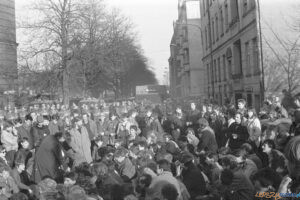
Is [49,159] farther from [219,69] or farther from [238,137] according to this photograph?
[219,69]

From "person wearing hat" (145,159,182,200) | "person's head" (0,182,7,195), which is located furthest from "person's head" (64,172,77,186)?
"person wearing hat" (145,159,182,200)

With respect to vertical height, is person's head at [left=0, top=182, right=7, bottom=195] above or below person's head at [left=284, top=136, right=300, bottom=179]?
below

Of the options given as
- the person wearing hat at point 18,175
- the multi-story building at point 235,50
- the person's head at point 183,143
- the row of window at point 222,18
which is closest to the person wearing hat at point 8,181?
the person wearing hat at point 18,175

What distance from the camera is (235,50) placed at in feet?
82.2

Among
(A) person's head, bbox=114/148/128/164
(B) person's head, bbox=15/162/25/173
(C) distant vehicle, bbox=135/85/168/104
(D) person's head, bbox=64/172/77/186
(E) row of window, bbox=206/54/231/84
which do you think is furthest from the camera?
(C) distant vehicle, bbox=135/85/168/104

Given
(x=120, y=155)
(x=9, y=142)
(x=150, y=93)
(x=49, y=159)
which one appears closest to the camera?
(x=120, y=155)

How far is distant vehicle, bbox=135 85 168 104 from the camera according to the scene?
116ft

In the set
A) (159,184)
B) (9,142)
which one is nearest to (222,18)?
(9,142)

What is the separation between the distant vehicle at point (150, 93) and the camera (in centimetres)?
3538

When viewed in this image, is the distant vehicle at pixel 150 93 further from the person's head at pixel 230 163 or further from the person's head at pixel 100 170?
the person's head at pixel 230 163

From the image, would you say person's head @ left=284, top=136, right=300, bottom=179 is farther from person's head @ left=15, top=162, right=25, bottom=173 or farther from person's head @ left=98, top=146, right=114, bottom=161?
person's head @ left=15, top=162, right=25, bottom=173

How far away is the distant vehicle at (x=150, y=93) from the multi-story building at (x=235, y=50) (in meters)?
4.98

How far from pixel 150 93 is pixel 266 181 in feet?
106

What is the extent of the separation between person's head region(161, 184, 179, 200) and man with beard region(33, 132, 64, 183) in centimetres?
368
